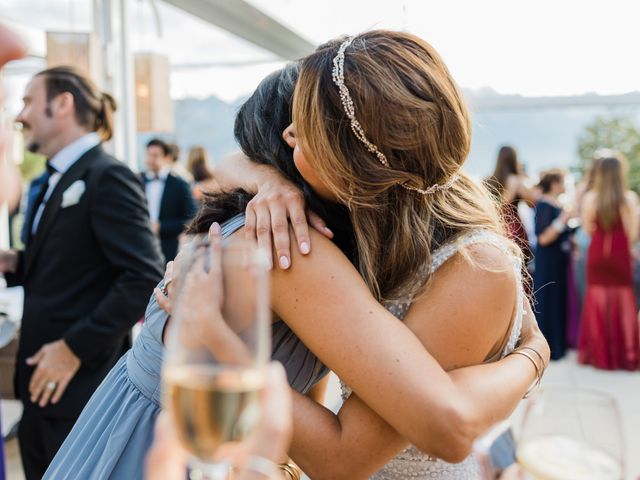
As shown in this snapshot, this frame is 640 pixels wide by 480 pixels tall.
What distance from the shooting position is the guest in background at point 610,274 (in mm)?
5672

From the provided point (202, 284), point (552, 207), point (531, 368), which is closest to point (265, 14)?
point (552, 207)

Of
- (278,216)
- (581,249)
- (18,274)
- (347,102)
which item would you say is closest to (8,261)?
(18,274)

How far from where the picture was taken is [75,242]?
246cm

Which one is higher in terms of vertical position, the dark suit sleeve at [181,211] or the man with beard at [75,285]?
the man with beard at [75,285]

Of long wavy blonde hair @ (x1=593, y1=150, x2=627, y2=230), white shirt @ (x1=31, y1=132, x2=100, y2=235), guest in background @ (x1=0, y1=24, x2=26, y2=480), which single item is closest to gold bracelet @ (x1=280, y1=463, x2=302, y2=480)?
guest in background @ (x1=0, y1=24, x2=26, y2=480)

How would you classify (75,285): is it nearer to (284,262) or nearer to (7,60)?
(284,262)

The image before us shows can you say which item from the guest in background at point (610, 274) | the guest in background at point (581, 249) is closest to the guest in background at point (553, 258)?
the guest in background at point (581, 249)

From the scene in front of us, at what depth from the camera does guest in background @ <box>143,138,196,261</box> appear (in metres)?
5.89

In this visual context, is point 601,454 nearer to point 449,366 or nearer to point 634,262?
point 449,366

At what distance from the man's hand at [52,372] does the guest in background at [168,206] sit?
3437mm

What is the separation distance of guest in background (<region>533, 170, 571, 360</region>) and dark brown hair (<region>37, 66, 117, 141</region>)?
4703mm

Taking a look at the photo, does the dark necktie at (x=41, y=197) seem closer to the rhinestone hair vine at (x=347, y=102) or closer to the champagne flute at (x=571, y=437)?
the rhinestone hair vine at (x=347, y=102)

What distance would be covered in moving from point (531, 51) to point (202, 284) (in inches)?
212

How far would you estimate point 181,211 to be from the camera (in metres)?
6.04
